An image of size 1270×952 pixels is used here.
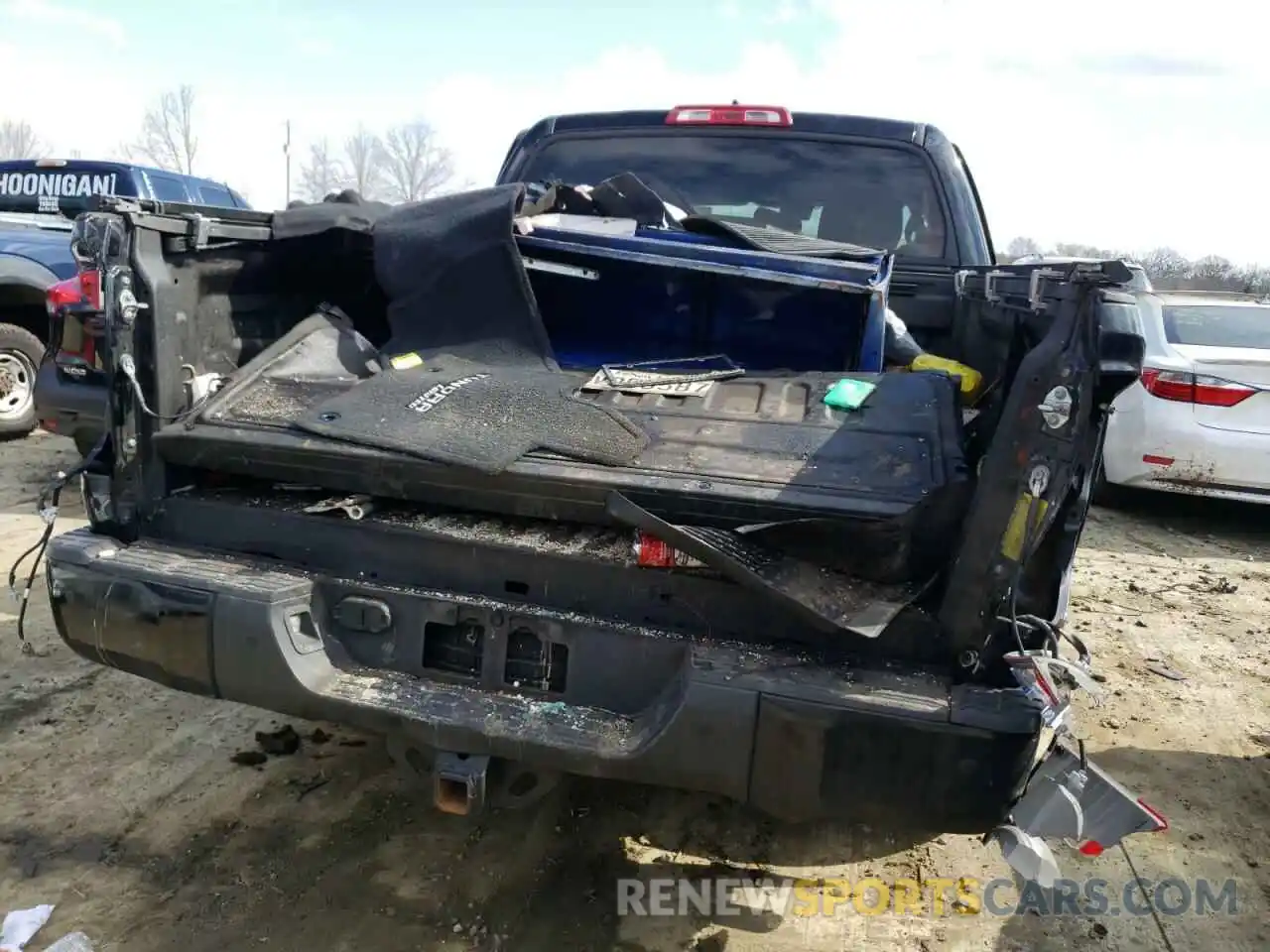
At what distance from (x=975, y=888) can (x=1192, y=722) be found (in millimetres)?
1766

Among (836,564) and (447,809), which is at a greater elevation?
(836,564)

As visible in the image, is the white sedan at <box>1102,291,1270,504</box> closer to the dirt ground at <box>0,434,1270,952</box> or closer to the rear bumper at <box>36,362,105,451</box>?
the dirt ground at <box>0,434,1270,952</box>

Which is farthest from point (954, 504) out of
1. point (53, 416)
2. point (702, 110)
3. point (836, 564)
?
point (53, 416)

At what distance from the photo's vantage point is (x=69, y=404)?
203 inches

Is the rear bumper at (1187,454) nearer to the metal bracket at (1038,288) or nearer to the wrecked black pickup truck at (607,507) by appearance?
the wrecked black pickup truck at (607,507)

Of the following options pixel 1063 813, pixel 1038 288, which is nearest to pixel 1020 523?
Answer: pixel 1063 813

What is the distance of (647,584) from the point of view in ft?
7.67

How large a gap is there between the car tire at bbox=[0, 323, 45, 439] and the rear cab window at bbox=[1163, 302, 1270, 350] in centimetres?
873

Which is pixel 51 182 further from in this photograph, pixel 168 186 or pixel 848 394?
pixel 848 394

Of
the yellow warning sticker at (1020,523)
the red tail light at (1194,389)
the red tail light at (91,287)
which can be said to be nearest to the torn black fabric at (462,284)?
the red tail light at (91,287)

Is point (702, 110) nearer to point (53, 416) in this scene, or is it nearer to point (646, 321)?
point (646, 321)

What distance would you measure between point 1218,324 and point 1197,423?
4.53 ft

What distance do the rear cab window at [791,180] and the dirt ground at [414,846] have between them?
225 centimetres

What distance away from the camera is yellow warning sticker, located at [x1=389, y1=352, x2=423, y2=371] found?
121 inches
